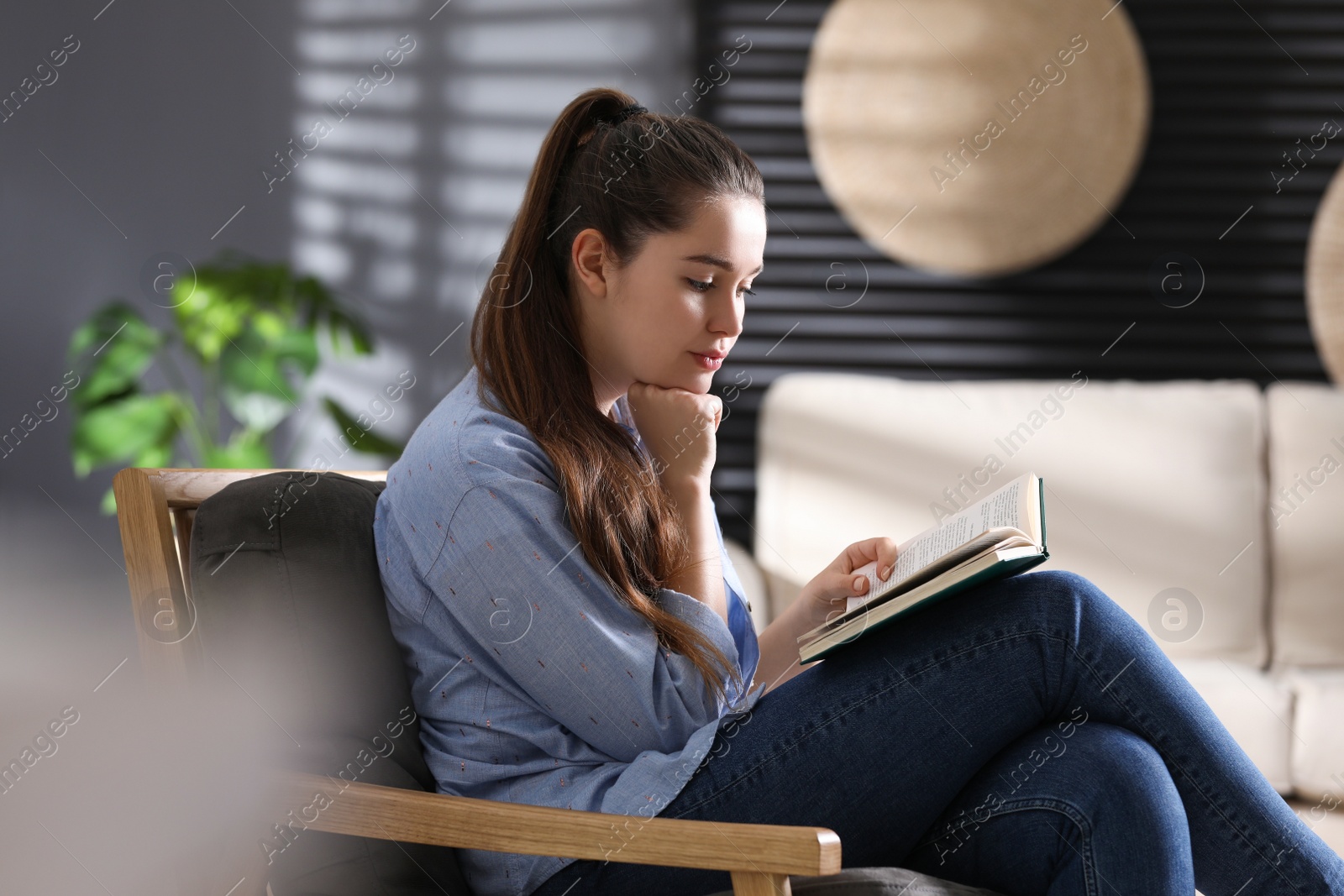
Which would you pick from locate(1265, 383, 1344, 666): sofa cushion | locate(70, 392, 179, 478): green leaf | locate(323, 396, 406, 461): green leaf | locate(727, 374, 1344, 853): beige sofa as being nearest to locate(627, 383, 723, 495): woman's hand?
locate(727, 374, 1344, 853): beige sofa

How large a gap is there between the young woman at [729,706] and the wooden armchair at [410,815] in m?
0.05

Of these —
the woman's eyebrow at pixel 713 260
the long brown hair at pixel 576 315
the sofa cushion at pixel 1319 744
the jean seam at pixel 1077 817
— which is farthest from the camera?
the sofa cushion at pixel 1319 744

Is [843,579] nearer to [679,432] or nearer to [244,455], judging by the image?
[679,432]

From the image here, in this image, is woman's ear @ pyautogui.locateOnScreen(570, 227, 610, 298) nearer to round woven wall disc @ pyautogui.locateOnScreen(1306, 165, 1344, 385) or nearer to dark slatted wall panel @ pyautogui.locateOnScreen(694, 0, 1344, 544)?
dark slatted wall panel @ pyautogui.locateOnScreen(694, 0, 1344, 544)

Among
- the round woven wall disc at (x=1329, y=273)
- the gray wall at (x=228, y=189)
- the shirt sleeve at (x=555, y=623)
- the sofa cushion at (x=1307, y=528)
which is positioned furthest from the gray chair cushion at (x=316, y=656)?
the round woven wall disc at (x=1329, y=273)

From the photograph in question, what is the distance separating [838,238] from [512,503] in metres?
1.96

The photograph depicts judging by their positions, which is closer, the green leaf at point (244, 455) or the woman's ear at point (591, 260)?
the woman's ear at point (591, 260)

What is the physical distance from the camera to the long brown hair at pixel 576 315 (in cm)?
119

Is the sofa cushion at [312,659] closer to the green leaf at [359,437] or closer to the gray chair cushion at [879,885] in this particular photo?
the gray chair cushion at [879,885]

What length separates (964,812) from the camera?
3.80 feet

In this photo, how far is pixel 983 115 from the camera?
2836 mm

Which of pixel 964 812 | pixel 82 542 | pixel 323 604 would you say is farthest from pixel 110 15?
pixel 964 812

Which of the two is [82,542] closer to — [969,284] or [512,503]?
[512,503]

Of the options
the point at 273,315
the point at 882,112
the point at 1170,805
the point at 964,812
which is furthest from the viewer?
the point at 882,112
